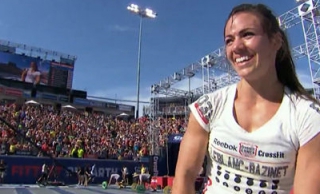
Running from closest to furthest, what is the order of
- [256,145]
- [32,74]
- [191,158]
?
[256,145] < [191,158] < [32,74]

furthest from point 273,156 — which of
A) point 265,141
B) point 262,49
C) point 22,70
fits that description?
point 22,70

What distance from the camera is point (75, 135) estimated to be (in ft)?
76.1

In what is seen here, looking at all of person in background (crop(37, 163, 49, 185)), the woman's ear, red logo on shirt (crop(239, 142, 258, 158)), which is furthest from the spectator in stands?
the woman's ear

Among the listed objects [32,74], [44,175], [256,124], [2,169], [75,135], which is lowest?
[44,175]

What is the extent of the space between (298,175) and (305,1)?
18228mm

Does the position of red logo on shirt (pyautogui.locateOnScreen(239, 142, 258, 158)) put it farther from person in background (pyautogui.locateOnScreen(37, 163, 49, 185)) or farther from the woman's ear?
person in background (pyautogui.locateOnScreen(37, 163, 49, 185))

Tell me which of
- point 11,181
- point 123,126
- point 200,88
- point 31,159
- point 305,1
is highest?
point 305,1

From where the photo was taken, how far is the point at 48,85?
45438mm

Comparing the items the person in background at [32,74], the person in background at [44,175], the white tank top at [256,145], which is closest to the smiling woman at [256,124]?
the white tank top at [256,145]

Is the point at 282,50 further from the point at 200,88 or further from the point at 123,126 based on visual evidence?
the point at 123,126

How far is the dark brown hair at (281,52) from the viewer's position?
169 cm

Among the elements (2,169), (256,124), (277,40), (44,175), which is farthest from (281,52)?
(44,175)

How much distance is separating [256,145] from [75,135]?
22.6 m

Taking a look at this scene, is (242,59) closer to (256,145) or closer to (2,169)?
(256,145)
